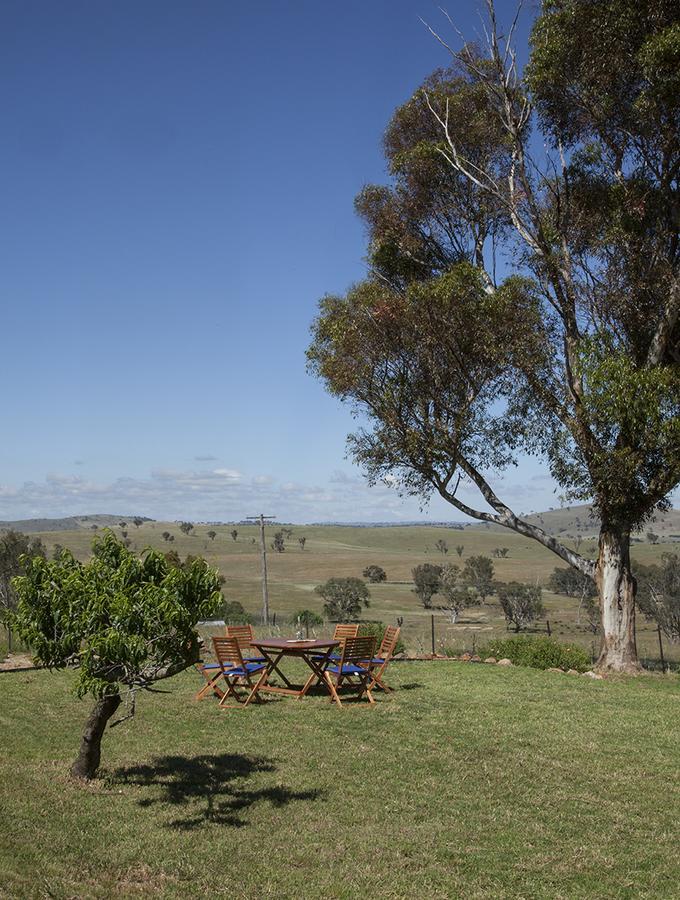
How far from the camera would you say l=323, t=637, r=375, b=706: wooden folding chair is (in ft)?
36.0

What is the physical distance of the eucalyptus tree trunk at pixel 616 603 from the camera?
15523mm

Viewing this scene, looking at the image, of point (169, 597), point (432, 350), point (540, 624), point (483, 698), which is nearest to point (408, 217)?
point (432, 350)

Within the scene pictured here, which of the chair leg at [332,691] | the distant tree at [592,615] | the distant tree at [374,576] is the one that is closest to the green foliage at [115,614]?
the chair leg at [332,691]

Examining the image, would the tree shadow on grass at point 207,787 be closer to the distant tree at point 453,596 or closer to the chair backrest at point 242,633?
the chair backrest at point 242,633

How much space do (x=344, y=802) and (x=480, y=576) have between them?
64501 mm

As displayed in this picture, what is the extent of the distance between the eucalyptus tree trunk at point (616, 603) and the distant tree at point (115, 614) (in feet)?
37.1

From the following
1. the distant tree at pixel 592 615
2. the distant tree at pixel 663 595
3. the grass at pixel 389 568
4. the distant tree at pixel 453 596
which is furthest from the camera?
the distant tree at pixel 453 596

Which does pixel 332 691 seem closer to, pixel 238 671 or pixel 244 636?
pixel 238 671

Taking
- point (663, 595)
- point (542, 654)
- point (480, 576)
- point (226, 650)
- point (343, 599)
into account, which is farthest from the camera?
point (480, 576)

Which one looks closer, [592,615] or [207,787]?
[207,787]

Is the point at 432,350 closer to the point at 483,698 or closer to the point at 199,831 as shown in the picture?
the point at 483,698

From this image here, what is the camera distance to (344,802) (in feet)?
21.6

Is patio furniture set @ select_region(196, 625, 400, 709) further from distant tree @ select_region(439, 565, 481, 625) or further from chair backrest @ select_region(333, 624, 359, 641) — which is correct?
distant tree @ select_region(439, 565, 481, 625)

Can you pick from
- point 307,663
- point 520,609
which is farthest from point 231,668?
point 520,609
